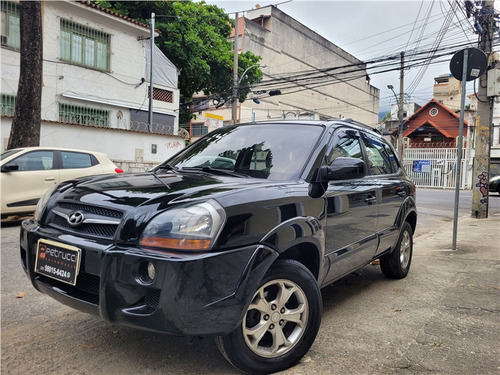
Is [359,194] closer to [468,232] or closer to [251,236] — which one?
[251,236]

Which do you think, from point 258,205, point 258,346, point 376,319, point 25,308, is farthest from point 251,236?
point 25,308

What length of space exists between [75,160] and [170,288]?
6950 mm

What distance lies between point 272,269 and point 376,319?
4.76 feet

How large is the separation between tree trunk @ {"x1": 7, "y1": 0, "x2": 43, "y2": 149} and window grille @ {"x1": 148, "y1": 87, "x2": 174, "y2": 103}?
8823mm

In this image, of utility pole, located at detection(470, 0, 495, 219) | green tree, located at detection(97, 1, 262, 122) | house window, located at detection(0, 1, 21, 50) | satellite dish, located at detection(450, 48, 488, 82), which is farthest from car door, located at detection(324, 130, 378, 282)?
green tree, located at detection(97, 1, 262, 122)

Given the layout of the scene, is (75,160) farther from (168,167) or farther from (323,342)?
(323,342)

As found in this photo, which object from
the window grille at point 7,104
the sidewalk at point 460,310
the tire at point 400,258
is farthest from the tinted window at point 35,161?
the window grille at point 7,104

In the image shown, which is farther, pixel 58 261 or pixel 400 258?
pixel 400 258

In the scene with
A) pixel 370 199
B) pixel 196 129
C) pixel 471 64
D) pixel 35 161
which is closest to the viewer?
pixel 370 199

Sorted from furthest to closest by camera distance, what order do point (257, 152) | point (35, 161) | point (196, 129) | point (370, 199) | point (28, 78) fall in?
1. point (196, 129)
2. point (28, 78)
3. point (35, 161)
4. point (370, 199)
5. point (257, 152)

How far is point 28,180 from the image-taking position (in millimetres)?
7215

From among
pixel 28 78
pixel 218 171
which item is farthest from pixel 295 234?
pixel 28 78

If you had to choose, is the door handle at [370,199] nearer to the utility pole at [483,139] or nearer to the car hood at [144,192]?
the car hood at [144,192]

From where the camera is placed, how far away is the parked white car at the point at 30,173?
276 inches
